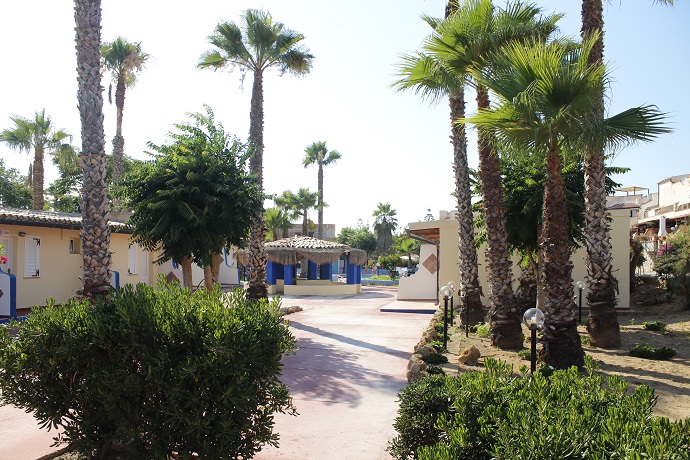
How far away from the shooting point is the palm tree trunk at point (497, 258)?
11102mm

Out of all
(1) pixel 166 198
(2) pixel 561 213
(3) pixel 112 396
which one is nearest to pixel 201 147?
(1) pixel 166 198

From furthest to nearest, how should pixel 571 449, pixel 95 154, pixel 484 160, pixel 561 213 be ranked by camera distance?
pixel 484 160 < pixel 95 154 < pixel 561 213 < pixel 571 449

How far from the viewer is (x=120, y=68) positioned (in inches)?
992

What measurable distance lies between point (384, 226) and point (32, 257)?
4949 cm

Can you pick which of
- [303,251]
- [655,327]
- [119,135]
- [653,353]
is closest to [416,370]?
[653,353]

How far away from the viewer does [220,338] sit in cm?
371

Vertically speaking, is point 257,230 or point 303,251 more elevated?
point 257,230

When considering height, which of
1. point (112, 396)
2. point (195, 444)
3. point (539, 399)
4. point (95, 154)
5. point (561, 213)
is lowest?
point (195, 444)

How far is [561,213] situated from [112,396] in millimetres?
7299

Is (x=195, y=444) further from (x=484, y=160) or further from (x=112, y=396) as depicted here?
(x=484, y=160)

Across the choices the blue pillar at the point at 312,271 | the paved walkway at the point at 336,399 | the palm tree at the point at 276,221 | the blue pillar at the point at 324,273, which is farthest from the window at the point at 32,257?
the palm tree at the point at 276,221

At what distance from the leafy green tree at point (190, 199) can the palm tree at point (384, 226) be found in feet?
172

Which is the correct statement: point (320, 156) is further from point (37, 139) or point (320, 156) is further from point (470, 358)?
point (470, 358)

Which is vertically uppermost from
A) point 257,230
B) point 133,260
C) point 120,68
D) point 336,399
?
point 120,68
